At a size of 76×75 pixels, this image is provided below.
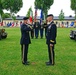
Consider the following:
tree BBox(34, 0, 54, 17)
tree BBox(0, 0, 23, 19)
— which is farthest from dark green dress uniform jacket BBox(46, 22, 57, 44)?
tree BBox(34, 0, 54, 17)

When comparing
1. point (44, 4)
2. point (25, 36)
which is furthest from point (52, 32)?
point (44, 4)

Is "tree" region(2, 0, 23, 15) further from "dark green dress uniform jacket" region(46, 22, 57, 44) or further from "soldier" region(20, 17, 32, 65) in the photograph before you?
"dark green dress uniform jacket" region(46, 22, 57, 44)

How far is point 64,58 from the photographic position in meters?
11.8

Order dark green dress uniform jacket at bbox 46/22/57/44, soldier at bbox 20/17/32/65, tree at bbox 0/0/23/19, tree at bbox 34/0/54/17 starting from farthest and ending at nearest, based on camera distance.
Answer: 1. tree at bbox 34/0/54/17
2. tree at bbox 0/0/23/19
3. soldier at bbox 20/17/32/65
4. dark green dress uniform jacket at bbox 46/22/57/44

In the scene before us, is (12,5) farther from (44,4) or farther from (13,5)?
(44,4)

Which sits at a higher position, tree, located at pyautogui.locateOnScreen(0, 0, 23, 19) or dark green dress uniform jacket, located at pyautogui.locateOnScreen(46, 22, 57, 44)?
tree, located at pyautogui.locateOnScreen(0, 0, 23, 19)

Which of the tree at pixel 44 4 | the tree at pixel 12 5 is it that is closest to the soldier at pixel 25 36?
the tree at pixel 12 5

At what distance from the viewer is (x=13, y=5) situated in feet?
219

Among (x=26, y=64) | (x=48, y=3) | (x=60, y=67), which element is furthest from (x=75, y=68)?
(x=48, y=3)

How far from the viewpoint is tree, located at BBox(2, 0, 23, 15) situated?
217 ft

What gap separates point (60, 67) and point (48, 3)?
203 ft

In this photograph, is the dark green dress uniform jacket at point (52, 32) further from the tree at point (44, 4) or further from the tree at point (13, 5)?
the tree at point (44, 4)

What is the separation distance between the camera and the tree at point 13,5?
66250 millimetres

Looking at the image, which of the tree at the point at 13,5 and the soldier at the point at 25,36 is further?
the tree at the point at 13,5
